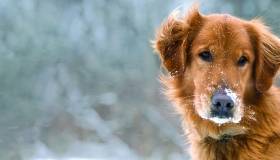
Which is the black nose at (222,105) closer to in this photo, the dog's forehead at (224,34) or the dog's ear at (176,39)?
the dog's forehead at (224,34)

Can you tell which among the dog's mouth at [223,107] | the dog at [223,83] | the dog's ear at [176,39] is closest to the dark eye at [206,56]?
the dog at [223,83]

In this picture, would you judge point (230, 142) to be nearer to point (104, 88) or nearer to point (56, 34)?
point (104, 88)

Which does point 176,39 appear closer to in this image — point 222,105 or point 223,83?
point 223,83

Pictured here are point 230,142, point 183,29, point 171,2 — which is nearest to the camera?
point 230,142

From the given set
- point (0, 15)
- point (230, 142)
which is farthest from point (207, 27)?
point (0, 15)

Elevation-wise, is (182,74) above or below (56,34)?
below

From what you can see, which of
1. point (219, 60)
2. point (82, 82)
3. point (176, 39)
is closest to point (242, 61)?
point (219, 60)

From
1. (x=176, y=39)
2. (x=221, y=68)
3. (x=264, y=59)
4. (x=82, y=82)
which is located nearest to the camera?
(x=221, y=68)

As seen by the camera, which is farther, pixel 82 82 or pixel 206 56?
pixel 82 82
